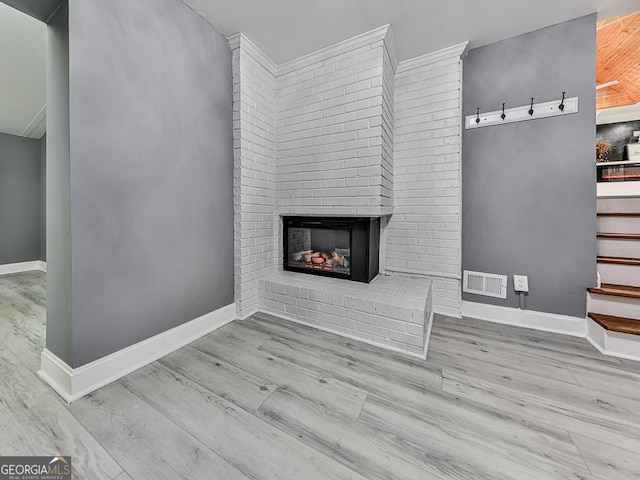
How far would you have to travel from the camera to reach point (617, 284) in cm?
202

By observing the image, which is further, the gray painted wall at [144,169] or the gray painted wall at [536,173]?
the gray painted wall at [536,173]

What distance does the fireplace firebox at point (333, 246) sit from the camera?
91.7 inches

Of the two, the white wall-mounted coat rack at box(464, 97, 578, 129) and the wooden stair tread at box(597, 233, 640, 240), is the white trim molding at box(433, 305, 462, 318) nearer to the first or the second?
the wooden stair tread at box(597, 233, 640, 240)

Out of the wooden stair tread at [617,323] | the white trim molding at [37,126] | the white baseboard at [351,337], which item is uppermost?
the white trim molding at [37,126]

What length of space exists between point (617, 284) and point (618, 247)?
1.05 ft

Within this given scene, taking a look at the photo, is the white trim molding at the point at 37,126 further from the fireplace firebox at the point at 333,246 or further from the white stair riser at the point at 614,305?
the white stair riser at the point at 614,305

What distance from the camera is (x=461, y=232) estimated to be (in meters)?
2.41

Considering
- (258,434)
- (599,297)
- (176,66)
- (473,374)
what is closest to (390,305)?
(473,374)

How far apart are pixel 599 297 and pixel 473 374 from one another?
1366mm

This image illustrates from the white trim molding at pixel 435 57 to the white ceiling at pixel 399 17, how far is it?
54 mm

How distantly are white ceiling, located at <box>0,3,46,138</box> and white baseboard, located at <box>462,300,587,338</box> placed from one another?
4513mm

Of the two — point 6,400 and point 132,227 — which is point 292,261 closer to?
point 132,227

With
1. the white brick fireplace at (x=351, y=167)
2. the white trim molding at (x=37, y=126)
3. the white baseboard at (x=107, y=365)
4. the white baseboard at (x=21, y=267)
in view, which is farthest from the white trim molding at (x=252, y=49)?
the white baseboard at (x=21, y=267)

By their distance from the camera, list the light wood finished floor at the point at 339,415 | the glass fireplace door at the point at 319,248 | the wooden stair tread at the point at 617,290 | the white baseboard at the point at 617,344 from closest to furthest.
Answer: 1. the light wood finished floor at the point at 339,415
2. the white baseboard at the point at 617,344
3. the wooden stair tread at the point at 617,290
4. the glass fireplace door at the point at 319,248
